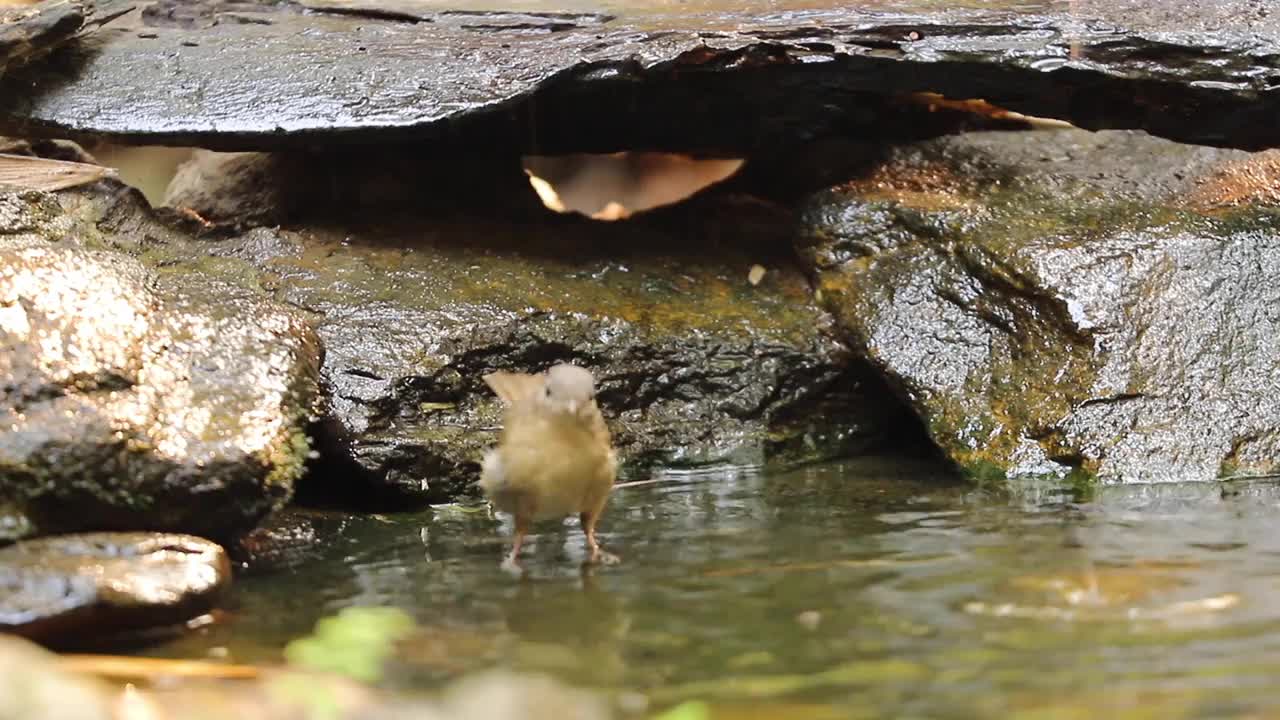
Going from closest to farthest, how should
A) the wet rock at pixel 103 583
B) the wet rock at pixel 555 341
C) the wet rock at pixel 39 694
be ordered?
the wet rock at pixel 39 694
the wet rock at pixel 103 583
the wet rock at pixel 555 341

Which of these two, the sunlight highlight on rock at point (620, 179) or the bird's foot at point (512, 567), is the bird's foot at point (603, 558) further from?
the sunlight highlight on rock at point (620, 179)

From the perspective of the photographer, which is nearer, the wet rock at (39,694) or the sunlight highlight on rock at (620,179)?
the wet rock at (39,694)

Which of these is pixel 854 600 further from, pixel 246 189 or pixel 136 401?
pixel 246 189

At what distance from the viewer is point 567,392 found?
12.1 ft

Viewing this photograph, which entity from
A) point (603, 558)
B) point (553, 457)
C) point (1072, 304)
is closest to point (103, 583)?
point (553, 457)

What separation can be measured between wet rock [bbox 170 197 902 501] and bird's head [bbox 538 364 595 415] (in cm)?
123

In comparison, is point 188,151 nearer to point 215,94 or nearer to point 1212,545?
point 215,94

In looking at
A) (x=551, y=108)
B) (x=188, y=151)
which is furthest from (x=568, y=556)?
(x=188, y=151)

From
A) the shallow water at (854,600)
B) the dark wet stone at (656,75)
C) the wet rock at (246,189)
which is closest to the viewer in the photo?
the shallow water at (854,600)

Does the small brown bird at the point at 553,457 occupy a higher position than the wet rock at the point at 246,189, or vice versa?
the wet rock at the point at 246,189

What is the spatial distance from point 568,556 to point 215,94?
2801mm

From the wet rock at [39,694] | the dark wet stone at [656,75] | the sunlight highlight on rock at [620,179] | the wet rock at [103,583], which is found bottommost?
the wet rock at [103,583]

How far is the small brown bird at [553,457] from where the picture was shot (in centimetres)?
371

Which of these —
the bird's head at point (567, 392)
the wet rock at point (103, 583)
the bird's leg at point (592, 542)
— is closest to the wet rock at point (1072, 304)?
the bird's leg at point (592, 542)
